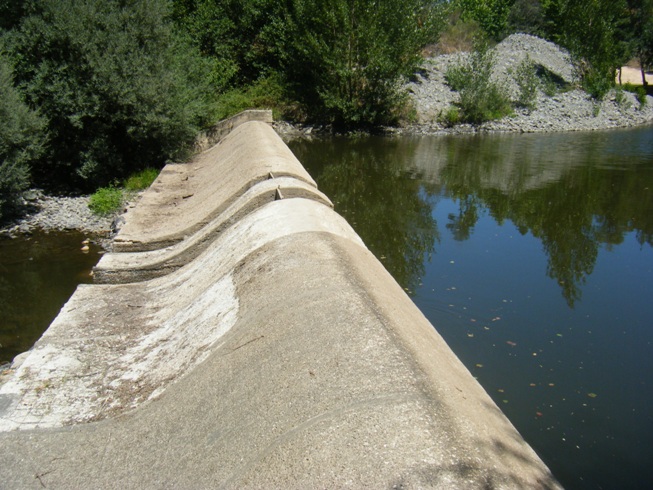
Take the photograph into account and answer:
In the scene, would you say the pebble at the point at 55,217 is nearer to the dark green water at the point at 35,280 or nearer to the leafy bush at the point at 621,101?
the dark green water at the point at 35,280

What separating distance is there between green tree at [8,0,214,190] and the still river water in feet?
9.14

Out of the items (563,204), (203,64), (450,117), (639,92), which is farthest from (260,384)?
(639,92)

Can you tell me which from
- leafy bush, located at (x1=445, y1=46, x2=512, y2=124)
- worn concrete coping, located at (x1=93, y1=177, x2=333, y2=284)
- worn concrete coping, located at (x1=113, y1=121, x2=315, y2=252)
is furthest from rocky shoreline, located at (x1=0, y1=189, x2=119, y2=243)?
leafy bush, located at (x1=445, y1=46, x2=512, y2=124)

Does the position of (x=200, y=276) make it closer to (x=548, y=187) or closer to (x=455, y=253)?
(x=455, y=253)

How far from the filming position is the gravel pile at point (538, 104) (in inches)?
1006

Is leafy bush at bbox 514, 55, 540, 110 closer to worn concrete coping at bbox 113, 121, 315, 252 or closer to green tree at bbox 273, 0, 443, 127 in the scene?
green tree at bbox 273, 0, 443, 127

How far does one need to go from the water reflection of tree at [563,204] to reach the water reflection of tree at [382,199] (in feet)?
2.65

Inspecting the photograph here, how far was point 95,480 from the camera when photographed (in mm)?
3379

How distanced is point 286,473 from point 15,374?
283 centimetres

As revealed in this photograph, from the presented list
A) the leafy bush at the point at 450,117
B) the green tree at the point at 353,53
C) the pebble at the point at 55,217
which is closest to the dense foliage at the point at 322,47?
the green tree at the point at 353,53

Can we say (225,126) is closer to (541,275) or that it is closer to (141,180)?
(141,180)

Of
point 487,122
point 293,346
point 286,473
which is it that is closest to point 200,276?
point 293,346

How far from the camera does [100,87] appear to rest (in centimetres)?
1209

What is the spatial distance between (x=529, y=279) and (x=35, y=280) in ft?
23.9
